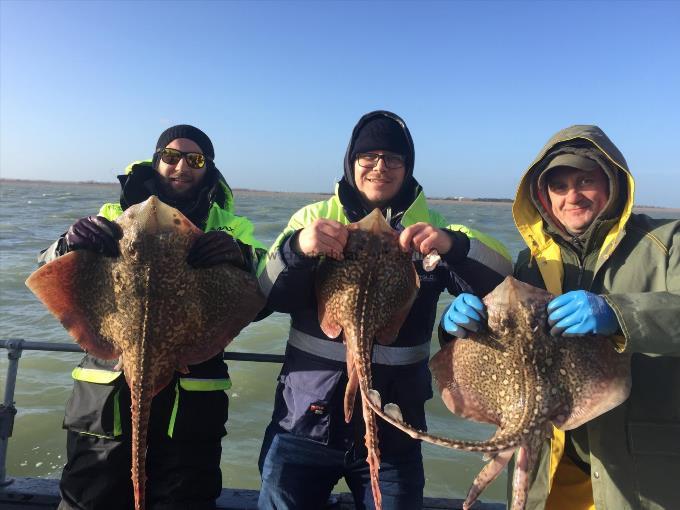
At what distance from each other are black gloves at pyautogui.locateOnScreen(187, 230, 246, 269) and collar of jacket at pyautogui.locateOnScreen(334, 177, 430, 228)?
1018 mm

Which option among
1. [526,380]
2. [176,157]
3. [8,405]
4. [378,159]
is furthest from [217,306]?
[8,405]

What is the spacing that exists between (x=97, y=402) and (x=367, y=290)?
2.18 metres

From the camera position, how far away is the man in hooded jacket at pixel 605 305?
2803 millimetres

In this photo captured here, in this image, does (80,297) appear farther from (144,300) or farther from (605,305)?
(605,305)

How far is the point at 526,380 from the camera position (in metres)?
2.85

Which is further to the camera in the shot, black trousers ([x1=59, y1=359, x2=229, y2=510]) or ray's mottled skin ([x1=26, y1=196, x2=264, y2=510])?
black trousers ([x1=59, y1=359, x2=229, y2=510])

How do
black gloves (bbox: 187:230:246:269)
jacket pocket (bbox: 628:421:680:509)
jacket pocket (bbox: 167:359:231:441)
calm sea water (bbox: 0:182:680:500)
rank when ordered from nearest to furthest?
1. jacket pocket (bbox: 628:421:680:509)
2. black gloves (bbox: 187:230:246:269)
3. jacket pocket (bbox: 167:359:231:441)
4. calm sea water (bbox: 0:182:680:500)

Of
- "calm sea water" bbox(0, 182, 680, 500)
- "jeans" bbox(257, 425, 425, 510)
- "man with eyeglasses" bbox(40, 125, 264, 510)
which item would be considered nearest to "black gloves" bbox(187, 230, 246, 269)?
"man with eyeglasses" bbox(40, 125, 264, 510)

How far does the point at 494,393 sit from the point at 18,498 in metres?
4.18

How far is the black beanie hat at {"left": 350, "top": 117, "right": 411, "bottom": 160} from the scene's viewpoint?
12.4ft

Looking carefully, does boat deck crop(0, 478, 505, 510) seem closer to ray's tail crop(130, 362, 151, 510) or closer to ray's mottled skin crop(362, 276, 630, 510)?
ray's tail crop(130, 362, 151, 510)

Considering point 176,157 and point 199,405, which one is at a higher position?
point 176,157

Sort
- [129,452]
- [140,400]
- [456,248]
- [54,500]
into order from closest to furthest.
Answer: [140,400]
[456,248]
[129,452]
[54,500]

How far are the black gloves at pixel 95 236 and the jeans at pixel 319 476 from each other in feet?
6.01
